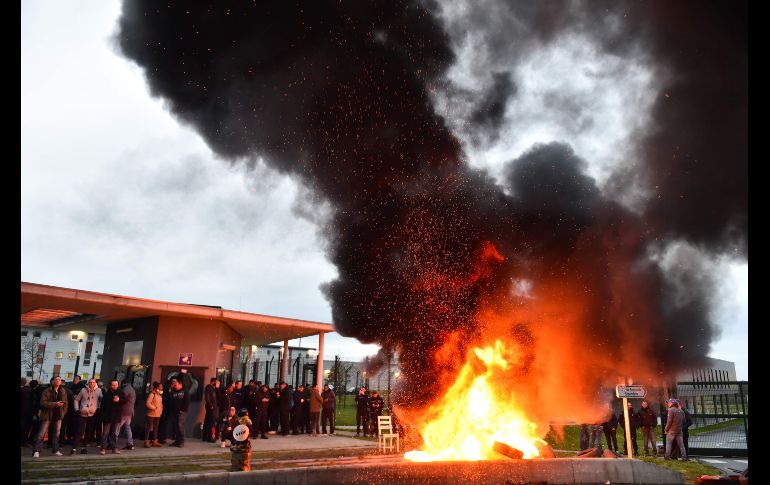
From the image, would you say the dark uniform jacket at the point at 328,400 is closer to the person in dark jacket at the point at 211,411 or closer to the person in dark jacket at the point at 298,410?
the person in dark jacket at the point at 298,410

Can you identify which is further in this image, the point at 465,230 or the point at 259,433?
the point at 465,230

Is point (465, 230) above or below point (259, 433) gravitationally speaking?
above

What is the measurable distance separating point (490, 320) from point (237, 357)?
31.1 feet

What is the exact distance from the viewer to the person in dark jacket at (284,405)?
16.2 m

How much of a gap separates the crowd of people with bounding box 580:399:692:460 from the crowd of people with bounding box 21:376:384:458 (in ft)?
21.5

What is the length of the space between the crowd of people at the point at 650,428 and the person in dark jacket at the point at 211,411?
32.1 ft

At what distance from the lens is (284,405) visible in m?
16.3

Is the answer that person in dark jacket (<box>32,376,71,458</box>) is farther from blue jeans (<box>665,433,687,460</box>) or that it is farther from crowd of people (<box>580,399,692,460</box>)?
blue jeans (<box>665,433,687,460</box>)

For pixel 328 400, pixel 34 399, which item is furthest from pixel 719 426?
pixel 34 399

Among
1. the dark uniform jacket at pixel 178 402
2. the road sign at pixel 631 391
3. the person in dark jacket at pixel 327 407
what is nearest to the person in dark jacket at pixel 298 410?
the person in dark jacket at pixel 327 407

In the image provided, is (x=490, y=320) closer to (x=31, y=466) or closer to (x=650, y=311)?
(x=650, y=311)

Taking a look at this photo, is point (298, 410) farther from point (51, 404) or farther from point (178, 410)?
point (51, 404)

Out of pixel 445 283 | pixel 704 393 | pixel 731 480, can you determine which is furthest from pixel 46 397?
pixel 704 393

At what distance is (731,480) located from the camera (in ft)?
19.6
